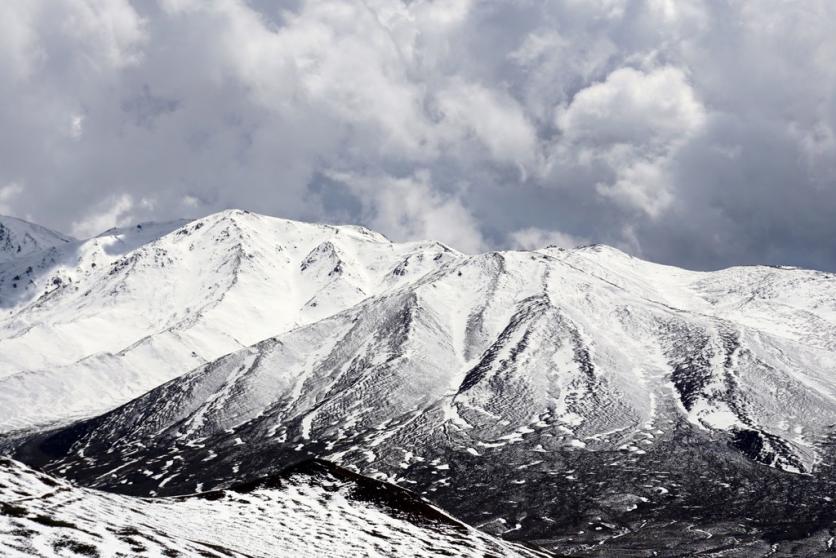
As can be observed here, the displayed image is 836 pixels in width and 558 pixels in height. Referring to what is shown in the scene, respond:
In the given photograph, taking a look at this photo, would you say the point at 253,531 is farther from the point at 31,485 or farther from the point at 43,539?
the point at 43,539

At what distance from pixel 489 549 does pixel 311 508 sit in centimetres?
2044

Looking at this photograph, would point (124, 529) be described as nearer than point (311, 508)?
Yes

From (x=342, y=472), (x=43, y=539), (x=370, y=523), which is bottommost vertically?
(x=43, y=539)

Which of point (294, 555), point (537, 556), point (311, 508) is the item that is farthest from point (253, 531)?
point (537, 556)

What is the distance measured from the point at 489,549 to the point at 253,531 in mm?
27956

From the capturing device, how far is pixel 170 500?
293ft

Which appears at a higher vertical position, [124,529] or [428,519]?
[428,519]

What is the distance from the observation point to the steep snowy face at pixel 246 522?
51.6m

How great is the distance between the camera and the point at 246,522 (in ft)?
254

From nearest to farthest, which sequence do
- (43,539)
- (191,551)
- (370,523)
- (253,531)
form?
(43,539)
(191,551)
(253,531)
(370,523)

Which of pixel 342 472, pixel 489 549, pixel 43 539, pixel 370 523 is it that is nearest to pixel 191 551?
pixel 43 539

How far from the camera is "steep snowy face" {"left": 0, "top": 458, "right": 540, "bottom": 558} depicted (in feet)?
169

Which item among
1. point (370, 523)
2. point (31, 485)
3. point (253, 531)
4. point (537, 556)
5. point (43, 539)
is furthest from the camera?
point (537, 556)

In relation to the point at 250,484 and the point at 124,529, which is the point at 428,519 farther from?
the point at 124,529
